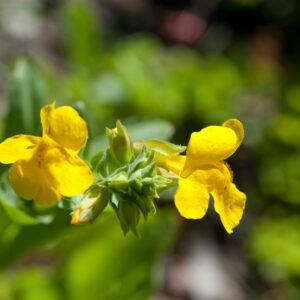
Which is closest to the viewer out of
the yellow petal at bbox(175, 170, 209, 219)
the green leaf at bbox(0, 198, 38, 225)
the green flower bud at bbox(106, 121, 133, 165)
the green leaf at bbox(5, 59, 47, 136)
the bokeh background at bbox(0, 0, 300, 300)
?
the yellow petal at bbox(175, 170, 209, 219)

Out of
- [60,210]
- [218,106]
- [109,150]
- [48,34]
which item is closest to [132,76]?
[218,106]

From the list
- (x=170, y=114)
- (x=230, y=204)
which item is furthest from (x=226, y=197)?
(x=170, y=114)

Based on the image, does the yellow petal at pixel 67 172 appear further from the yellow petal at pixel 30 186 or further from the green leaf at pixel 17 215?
Answer: the green leaf at pixel 17 215

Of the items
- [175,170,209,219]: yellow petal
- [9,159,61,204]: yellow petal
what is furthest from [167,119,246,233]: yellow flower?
[9,159,61,204]: yellow petal

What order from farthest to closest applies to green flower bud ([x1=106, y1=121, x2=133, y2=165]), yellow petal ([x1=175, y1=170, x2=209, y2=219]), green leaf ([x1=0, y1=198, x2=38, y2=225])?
green leaf ([x1=0, y1=198, x2=38, y2=225]) → green flower bud ([x1=106, y1=121, x2=133, y2=165]) → yellow petal ([x1=175, y1=170, x2=209, y2=219])

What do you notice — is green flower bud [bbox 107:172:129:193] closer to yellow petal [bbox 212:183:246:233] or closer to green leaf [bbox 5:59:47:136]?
yellow petal [bbox 212:183:246:233]

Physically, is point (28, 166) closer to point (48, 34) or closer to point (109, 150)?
point (109, 150)
